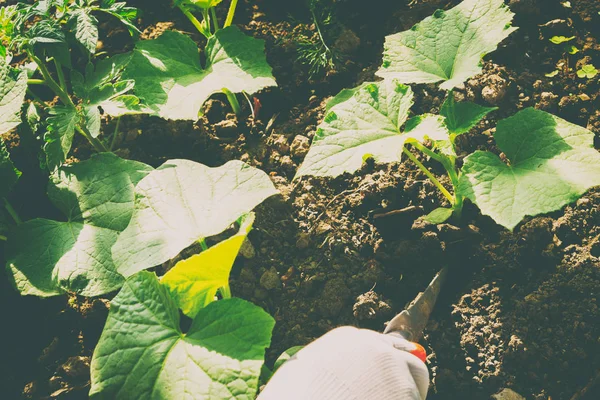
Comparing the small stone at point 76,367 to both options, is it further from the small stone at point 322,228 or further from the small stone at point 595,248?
the small stone at point 595,248

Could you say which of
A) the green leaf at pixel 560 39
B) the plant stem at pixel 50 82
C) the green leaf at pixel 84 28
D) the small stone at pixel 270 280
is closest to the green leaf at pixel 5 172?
the plant stem at pixel 50 82

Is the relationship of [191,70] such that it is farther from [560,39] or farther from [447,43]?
[560,39]

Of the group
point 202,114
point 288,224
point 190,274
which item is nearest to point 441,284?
point 288,224

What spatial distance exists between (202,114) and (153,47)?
34cm

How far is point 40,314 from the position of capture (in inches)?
80.2

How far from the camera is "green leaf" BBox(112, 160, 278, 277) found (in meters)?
1.65

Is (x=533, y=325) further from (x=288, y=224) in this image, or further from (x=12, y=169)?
(x=12, y=169)

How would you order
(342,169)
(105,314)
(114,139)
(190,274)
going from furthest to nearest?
(114,139)
(105,314)
(342,169)
(190,274)

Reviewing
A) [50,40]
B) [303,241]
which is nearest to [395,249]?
[303,241]

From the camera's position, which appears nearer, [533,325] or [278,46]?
[533,325]

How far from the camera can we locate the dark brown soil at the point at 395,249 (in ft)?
5.69

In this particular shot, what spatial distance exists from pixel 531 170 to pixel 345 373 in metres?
0.91

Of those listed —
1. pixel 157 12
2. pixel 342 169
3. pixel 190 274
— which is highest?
pixel 157 12

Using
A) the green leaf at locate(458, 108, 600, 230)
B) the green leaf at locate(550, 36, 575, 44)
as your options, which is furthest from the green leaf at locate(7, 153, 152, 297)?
the green leaf at locate(550, 36, 575, 44)
